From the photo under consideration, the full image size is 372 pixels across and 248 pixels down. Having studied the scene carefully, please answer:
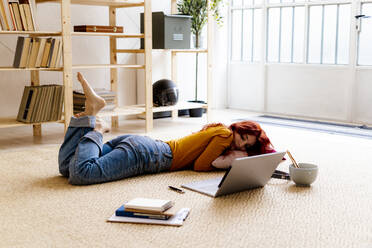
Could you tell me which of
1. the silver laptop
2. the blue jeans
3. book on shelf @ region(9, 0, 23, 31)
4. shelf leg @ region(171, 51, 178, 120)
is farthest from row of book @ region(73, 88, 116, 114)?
the silver laptop

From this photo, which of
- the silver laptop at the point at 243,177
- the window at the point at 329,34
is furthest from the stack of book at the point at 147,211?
the window at the point at 329,34

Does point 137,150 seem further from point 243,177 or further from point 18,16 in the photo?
→ point 18,16

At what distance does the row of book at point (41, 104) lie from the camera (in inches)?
154

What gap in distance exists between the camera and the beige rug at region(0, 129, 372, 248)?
1.97 m

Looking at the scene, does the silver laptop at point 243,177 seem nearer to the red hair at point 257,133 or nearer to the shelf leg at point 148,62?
the red hair at point 257,133

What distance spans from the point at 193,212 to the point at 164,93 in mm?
2620

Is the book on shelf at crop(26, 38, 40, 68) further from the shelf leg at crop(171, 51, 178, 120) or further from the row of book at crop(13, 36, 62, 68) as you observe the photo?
the shelf leg at crop(171, 51, 178, 120)

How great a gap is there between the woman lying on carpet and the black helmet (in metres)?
1.82

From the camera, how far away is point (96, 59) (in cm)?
491

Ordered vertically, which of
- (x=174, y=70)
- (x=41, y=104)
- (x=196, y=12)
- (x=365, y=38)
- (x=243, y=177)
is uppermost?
(x=196, y=12)

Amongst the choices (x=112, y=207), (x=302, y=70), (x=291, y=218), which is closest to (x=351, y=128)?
(x=302, y=70)

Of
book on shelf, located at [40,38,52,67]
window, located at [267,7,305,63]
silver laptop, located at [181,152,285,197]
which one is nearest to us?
silver laptop, located at [181,152,285,197]

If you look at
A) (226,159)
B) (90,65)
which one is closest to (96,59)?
(90,65)

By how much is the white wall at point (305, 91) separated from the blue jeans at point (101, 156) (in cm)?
268
